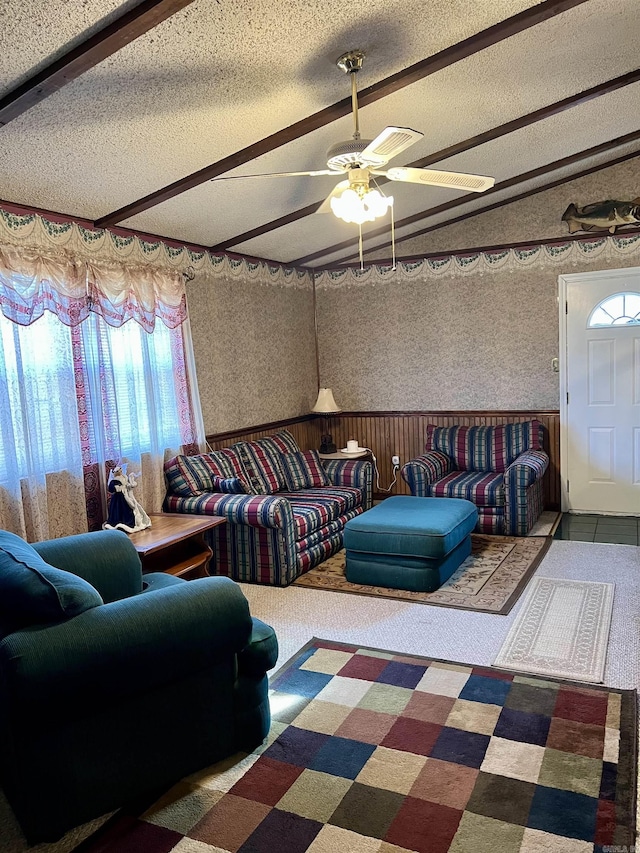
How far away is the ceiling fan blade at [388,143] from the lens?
7.97ft

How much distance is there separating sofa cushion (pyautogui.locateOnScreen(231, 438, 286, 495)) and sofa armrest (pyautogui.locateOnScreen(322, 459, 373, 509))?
464 millimetres

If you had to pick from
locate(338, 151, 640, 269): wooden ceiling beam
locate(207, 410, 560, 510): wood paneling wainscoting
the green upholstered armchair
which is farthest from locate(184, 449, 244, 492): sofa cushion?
locate(338, 151, 640, 269): wooden ceiling beam

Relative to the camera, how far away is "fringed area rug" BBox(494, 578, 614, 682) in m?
2.94

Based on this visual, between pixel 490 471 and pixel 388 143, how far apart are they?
12.2 ft

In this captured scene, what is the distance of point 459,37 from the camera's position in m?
2.98

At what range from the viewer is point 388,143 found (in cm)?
253

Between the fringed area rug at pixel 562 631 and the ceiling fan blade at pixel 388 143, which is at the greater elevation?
the ceiling fan blade at pixel 388 143

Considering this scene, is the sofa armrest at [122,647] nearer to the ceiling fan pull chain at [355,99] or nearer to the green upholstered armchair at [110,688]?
the green upholstered armchair at [110,688]

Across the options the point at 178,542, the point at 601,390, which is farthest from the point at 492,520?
the point at 178,542

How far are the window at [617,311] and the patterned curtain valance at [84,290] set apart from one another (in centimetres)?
351

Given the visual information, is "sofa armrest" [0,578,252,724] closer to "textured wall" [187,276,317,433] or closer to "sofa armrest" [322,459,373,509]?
"textured wall" [187,276,317,433]

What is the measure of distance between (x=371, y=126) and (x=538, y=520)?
351 cm

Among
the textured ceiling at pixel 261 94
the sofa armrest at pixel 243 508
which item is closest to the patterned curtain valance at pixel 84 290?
the textured ceiling at pixel 261 94

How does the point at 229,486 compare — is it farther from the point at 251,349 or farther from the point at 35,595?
the point at 35,595
